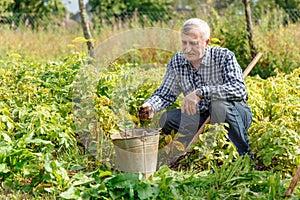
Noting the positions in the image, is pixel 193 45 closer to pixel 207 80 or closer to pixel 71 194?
pixel 207 80

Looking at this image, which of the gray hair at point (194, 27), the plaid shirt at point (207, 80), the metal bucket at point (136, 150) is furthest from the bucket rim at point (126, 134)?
the gray hair at point (194, 27)

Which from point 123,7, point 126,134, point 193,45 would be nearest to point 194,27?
point 193,45

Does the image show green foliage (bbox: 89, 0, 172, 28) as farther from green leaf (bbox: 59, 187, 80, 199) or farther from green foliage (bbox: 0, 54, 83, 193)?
green leaf (bbox: 59, 187, 80, 199)

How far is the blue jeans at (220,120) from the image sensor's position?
3746 millimetres

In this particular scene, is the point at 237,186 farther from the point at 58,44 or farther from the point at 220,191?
the point at 58,44

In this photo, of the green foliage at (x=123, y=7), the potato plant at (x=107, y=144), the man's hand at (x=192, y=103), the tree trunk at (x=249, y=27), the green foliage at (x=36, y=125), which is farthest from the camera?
the green foliage at (x=123, y=7)

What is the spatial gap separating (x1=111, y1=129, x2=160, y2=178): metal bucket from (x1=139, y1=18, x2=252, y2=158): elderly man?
426mm

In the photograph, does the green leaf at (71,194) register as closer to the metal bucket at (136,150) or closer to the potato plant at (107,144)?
the potato plant at (107,144)

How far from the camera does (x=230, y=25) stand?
781 cm

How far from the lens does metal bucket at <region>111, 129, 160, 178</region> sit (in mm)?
3227

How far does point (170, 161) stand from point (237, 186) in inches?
33.3

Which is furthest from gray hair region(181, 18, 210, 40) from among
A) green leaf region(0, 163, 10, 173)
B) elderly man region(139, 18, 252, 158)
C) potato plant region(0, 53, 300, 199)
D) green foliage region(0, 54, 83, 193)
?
green leaf region(0, 163, 10, 173)

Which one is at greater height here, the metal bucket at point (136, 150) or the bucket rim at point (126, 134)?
the bucket rim at point (126, 134)

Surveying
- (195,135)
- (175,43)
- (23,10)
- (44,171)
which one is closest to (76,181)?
(44,171)
